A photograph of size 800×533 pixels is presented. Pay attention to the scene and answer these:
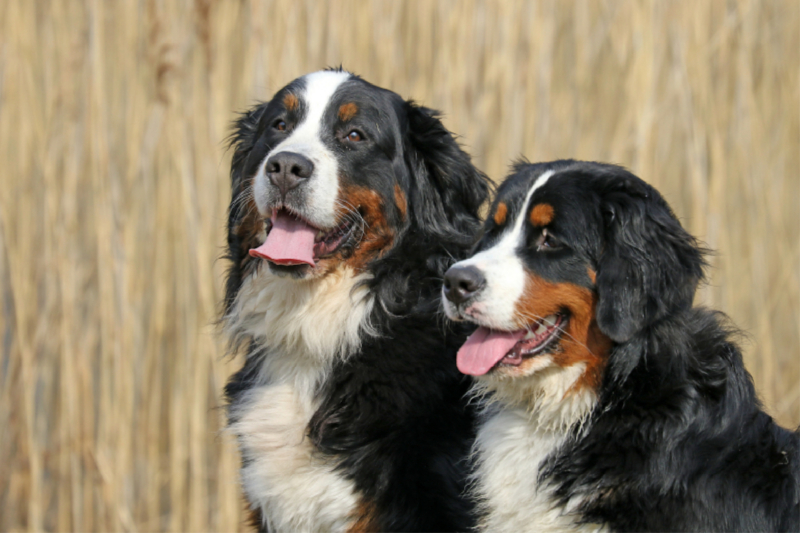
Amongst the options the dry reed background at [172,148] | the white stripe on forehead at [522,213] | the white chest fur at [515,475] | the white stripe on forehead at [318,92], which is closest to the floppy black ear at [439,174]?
the white stripe on forehead at [318,92]

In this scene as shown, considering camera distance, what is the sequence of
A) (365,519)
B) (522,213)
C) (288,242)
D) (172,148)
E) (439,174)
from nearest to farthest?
(522,213) → (365,519) → (288,242) → (439,174) → (172,148)

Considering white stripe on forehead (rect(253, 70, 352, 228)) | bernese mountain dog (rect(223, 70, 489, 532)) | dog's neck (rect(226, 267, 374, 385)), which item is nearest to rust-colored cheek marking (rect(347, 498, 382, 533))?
bernese mountain dog (rect(223, 70, 489, 532))

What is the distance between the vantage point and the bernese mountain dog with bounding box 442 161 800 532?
2.34 meters

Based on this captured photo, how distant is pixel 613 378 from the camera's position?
8.00ft

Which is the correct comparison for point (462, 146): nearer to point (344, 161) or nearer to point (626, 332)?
point (344, 161)

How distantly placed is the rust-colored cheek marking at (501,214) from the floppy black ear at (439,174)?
0.55m

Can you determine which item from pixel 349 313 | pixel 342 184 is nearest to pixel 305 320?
pixel 349 313

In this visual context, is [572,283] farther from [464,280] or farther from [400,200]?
[400,200]

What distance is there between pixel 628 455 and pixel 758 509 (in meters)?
0.39

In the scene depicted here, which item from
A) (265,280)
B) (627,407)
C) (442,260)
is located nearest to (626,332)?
(627,407)

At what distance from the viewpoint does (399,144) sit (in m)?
3.24

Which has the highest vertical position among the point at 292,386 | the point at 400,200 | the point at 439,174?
the point at 439,174

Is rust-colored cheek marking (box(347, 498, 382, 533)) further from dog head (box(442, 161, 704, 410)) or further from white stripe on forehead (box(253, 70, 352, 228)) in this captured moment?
white stripe on forehead (box(253, 70, 352, 228))

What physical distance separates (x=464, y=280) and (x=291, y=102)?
1.22m
